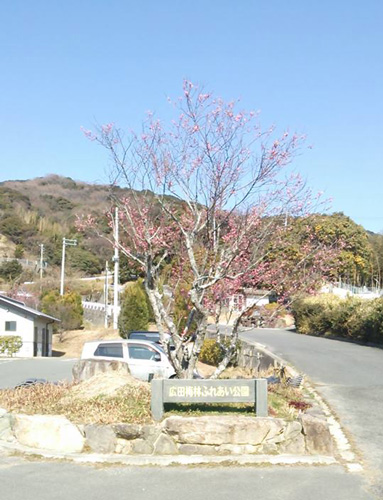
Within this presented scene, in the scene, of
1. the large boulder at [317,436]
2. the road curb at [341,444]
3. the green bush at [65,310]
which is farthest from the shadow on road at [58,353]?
the large boulder at [317,436]

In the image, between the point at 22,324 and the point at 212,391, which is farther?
the point at 22,324

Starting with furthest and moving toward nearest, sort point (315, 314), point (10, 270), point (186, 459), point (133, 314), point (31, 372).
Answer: point (10, 270) → point (133, 314) → point (315, 314) → point (31, 372) → point (186, 459)

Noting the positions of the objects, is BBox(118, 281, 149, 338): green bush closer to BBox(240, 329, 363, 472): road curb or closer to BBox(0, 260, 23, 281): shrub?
BBox(240, 329, 363, 472): road curb

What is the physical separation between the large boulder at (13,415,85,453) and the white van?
710 cm

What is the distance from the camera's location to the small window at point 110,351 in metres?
15.1

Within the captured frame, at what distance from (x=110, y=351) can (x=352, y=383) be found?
240 inches

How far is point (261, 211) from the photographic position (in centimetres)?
966

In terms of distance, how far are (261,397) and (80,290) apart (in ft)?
185

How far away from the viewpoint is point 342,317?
28500 millimetres

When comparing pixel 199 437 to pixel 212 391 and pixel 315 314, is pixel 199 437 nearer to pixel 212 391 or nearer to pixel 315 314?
pixel 212 391

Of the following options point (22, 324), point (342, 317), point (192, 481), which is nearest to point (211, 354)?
point (342, 317)

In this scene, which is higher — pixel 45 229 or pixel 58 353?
pixel 45 229

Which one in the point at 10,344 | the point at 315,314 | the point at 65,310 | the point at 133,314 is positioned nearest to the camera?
the point at 10,344

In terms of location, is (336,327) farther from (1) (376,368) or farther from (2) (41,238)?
(2) (41,238)
